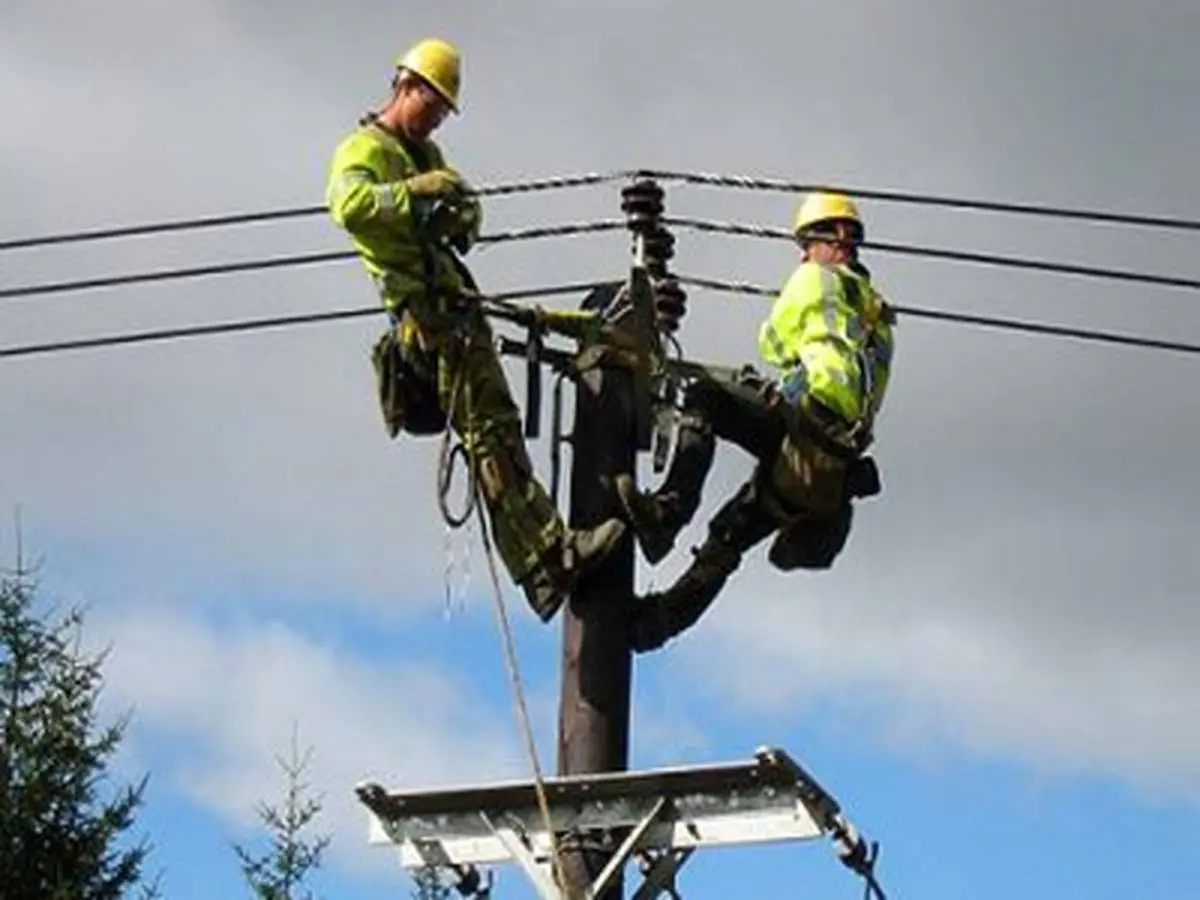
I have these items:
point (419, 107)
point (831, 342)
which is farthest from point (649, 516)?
point (419, 107)

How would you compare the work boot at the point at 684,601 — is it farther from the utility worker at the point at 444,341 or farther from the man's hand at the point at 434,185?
the man's hand at the point at 434,185

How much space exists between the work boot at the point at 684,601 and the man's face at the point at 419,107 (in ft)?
5.11

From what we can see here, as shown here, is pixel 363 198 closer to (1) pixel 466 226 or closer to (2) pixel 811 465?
(1) pixel 466 226

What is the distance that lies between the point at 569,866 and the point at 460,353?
1579 millimetres

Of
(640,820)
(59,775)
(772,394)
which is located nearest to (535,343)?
(772,394)

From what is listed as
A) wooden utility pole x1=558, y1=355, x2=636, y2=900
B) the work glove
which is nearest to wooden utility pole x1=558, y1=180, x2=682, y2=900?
wooden utility pole x1=558, y1=355, x2=636, y2=900

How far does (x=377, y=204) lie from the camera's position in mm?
9875

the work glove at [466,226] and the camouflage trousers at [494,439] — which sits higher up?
the work glove at [466,226]

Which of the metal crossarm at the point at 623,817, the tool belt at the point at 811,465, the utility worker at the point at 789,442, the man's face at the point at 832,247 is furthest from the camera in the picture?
the man's face at the point at 832,247

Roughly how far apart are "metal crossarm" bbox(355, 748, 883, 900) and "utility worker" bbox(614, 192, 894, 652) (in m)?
0.75

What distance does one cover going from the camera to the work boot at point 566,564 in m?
9.81

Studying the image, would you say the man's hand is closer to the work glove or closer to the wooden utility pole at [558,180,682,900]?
the work glove

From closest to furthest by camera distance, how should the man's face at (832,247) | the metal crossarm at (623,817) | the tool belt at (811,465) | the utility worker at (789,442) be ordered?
the metal crossarm at (623,817) → the utility worker at (789,442) → the tool belt at (811,465) → the man's face at (832,247)

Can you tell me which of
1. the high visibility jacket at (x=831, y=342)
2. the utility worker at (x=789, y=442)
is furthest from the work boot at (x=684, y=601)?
the high visibility jacket at (x=831, y=342)
